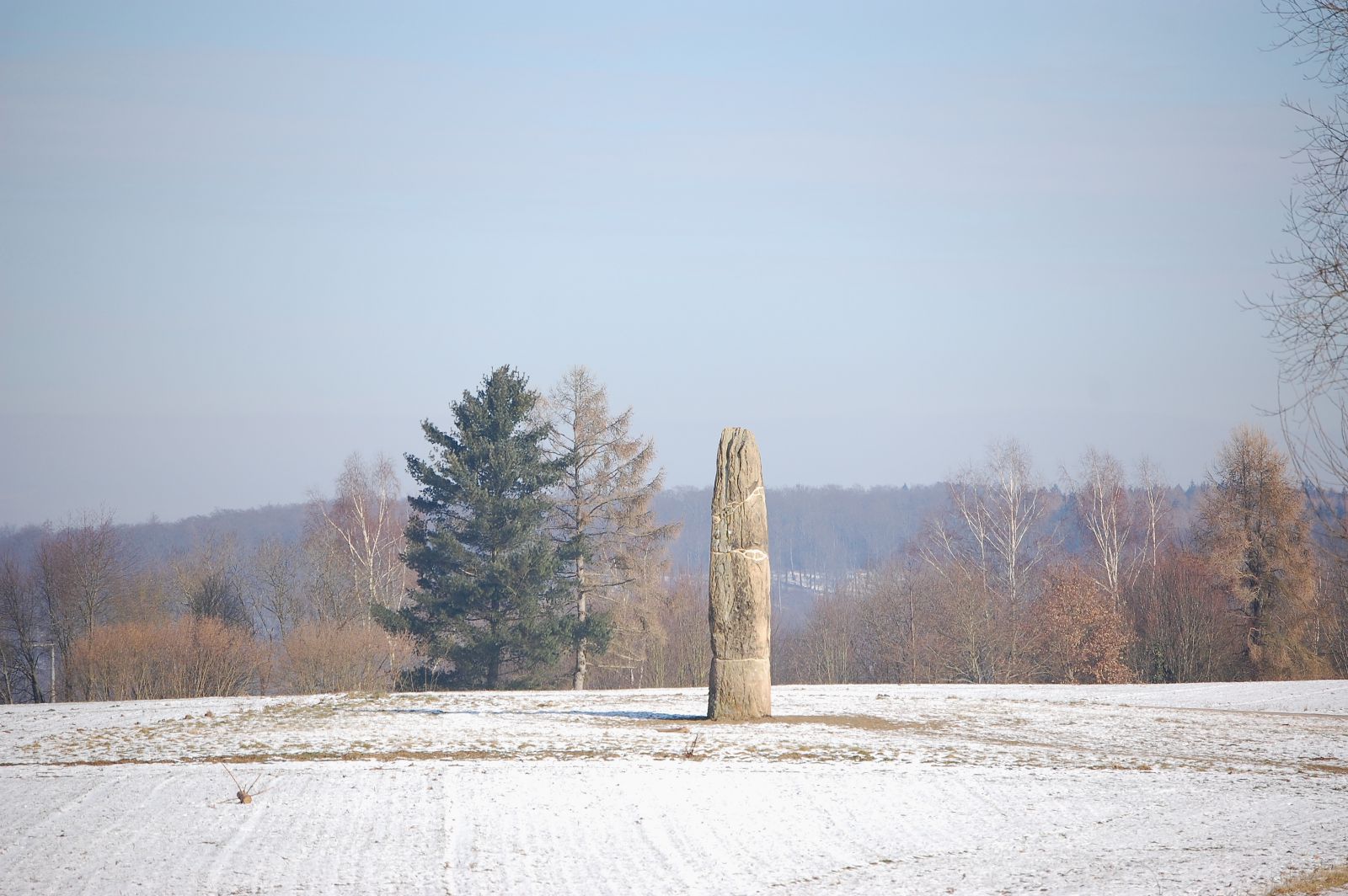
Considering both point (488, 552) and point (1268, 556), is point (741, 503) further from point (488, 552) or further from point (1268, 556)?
point (1268, 556)

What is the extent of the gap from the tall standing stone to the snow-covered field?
594 millimetres

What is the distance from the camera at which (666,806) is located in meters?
11.7


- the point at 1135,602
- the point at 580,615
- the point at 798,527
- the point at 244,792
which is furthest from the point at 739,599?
the point at 798,527

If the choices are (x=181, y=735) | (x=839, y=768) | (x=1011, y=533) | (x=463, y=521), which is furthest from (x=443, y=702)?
(x=1011, y=533)

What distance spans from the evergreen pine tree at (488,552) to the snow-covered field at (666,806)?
16906 millimetres

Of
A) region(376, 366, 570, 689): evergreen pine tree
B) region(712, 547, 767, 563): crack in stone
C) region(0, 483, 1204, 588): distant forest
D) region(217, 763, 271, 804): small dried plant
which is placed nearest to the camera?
region(217, 763, 271, 804): small dried plant

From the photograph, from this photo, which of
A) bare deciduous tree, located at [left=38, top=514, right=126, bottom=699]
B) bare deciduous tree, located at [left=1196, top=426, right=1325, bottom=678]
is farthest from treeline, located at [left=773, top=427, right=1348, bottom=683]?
bare deciduous tree, located at [left=38, top=514, right=126, bottom=699]

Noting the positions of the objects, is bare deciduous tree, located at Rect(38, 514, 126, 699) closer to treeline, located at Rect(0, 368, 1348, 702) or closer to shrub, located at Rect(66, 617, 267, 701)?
treeline, located at Rect(0, 368, 1348, 702)

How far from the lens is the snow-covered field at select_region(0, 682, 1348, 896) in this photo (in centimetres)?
928

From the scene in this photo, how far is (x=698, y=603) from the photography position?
6506 cm

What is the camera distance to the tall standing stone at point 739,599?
17.9 meters

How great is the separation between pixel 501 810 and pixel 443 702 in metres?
12.2

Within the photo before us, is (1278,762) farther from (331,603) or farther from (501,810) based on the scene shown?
(331,603)

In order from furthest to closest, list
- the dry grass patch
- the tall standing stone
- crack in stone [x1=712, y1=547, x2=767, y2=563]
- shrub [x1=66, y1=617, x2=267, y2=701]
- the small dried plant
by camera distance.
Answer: shrub [x1=66, y1=617, x2=267, y2=701] < crack in stone [x1=712, y1=547, x2=767, y2=563] < the tall standing stone < the small dried plant < the dry grass patch
